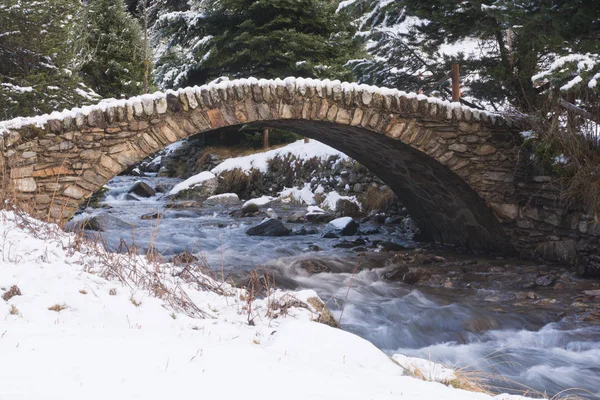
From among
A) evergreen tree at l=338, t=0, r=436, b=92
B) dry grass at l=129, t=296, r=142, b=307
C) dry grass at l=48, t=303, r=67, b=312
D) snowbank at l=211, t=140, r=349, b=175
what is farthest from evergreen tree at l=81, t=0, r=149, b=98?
dry grass at l=48, t=303, r=67, b=312

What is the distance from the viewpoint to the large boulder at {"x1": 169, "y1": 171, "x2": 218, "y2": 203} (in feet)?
51.4

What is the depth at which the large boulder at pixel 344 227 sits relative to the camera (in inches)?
400

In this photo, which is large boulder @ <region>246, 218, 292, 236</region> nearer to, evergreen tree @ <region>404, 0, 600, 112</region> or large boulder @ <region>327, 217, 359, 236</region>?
large boulder @ <region>327, 217, 359, 236</region>

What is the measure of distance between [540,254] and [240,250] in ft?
14.6

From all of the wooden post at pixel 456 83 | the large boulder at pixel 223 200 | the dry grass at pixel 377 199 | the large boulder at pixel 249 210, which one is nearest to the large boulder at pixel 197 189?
the large boulder at pixel 223 200

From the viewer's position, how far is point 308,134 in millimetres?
8812

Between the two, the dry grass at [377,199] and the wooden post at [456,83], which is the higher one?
the wooden post at [456,83]

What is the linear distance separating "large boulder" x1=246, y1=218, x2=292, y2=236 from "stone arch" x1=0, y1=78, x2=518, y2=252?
6.85 ft

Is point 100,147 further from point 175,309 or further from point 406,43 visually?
point 406,43

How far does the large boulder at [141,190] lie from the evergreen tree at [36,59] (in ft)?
20.2

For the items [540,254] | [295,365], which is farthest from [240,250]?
[295,365]

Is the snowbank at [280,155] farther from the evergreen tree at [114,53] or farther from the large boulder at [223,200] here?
the evergreen tree at [114,53]

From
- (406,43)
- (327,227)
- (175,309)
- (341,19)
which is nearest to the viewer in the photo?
(175,309)

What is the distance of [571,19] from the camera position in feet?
21.9
